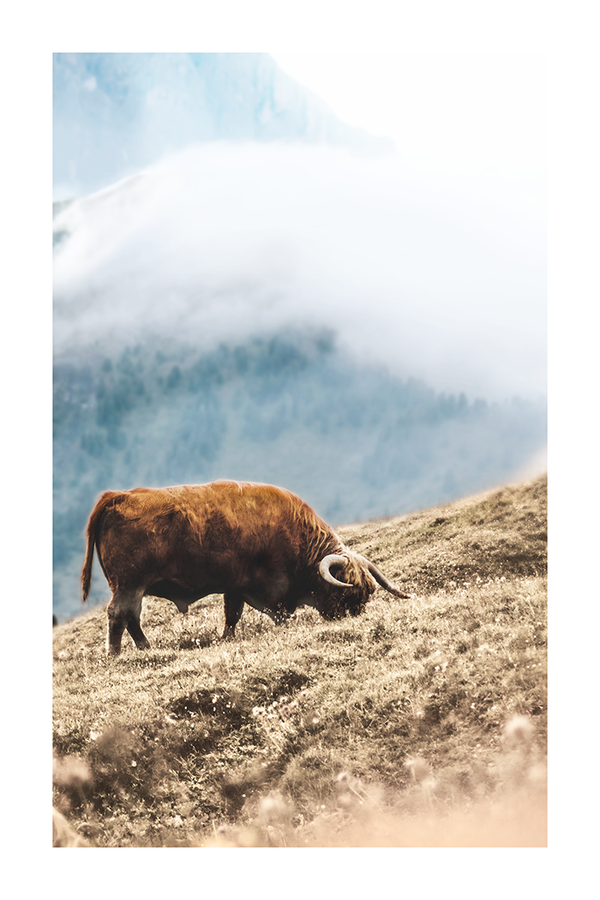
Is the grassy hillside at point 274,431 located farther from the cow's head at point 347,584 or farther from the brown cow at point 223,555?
the cow's head at point 347,584

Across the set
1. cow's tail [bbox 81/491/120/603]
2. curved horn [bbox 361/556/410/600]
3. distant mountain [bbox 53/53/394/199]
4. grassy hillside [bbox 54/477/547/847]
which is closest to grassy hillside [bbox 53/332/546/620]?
cow's tail [bbox 81/491/120/603]

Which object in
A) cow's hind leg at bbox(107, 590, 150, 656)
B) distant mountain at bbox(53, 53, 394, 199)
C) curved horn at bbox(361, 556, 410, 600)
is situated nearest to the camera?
cow's hind leg at bbox(107, 590, 150, 656)

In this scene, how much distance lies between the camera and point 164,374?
6.35 metres

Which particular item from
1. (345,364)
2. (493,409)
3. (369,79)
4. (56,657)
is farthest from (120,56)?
(56,657)

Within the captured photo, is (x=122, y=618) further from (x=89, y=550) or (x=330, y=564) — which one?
(x=330, y=564)

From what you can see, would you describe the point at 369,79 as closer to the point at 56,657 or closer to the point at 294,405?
the point at 294,405

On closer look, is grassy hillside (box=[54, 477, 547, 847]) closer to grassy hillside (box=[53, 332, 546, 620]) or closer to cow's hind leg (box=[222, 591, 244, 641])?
cow's hind leg (box=[222, 591, 244, 641])

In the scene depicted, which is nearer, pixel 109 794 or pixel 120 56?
pixel 109 794

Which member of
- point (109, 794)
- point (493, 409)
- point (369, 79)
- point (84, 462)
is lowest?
point (109, 794)

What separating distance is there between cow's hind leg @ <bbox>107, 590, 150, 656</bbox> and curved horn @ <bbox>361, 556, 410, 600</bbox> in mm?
1919

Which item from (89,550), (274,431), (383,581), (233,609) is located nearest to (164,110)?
(274,431)

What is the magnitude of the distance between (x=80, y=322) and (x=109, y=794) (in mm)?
3813

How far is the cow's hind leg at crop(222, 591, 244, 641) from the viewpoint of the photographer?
20.1ft

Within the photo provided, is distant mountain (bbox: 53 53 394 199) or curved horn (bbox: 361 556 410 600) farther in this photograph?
distant mountain (bbox: 53 53 394 199)
